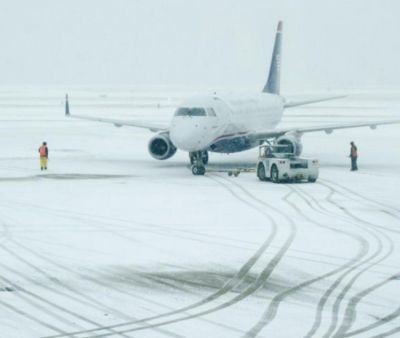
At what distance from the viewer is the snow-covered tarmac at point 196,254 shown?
20.6m

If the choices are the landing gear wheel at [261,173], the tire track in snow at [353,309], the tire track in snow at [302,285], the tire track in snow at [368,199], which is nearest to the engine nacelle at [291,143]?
the landing gear wheel at [261,173]

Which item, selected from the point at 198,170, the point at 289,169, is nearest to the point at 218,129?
the point at 198,170

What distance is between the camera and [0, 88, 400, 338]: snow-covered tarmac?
20562mm

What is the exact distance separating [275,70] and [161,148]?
59.5 feet

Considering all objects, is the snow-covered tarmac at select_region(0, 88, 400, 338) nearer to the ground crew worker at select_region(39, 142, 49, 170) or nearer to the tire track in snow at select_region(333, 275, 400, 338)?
the tire track in snow at select_region(333, 275, 400, 338)

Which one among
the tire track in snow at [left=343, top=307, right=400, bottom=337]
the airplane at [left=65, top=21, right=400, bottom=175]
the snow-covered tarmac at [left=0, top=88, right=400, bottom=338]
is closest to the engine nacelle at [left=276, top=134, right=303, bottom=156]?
the airplane at [left=65, top=21, right=400, bottom=175]

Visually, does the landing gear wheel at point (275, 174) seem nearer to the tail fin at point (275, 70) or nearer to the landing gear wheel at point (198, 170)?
the landing gear wheel at point (198, 170)

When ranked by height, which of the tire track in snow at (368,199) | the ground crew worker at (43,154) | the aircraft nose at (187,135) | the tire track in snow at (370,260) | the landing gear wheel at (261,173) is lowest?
the tire track in snow at (370,260)

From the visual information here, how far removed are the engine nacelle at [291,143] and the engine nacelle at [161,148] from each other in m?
6.51

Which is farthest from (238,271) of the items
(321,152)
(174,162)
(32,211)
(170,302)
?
(321,152)

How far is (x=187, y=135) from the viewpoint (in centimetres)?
5031

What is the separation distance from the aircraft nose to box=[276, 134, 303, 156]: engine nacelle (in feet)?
18.9

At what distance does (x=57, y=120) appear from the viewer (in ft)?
399

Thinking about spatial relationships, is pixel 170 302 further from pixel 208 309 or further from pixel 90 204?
pixel 90 204
